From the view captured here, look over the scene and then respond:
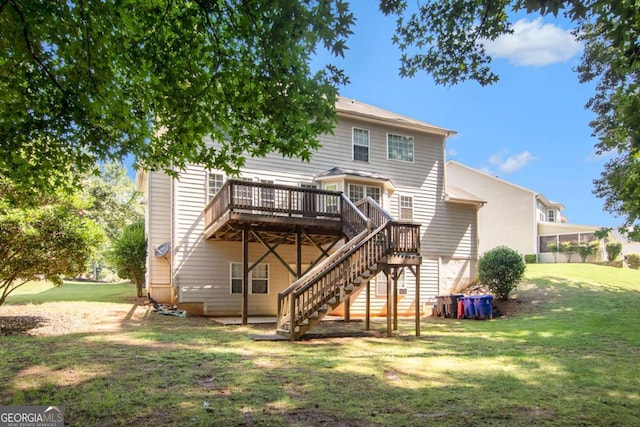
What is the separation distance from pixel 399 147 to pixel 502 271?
22.5 feet

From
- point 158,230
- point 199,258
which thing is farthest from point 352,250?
point 158,230

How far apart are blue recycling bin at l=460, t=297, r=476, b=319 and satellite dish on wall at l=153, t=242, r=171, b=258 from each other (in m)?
11.5

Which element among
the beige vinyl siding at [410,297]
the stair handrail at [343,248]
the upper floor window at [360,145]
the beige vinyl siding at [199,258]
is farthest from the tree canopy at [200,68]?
the beige vinyl siding at [410,297]

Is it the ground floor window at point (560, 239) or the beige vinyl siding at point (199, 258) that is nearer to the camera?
the beige vinyl siding at point (199, 258)

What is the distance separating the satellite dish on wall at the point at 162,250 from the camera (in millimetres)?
15688

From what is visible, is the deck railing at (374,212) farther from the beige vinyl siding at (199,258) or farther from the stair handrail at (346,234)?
the beige vinyl siding at (199,258)

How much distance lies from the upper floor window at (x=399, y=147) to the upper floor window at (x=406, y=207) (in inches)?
69.5

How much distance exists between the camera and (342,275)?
11.7 metres

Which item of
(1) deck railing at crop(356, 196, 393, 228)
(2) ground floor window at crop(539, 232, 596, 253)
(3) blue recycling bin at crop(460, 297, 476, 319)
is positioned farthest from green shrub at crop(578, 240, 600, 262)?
(1) deck railing at crop(356, 196, 393, 228)

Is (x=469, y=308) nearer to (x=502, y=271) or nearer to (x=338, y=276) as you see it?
(x=502, y=271)

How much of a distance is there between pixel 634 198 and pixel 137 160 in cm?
837

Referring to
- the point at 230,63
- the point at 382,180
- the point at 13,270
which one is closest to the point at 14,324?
the point at 13,270

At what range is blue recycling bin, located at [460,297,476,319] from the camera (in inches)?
669

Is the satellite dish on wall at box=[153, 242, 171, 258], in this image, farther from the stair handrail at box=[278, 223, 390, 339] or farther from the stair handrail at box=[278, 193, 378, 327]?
the stair handrail at box=[278, 223, 390, 339]
